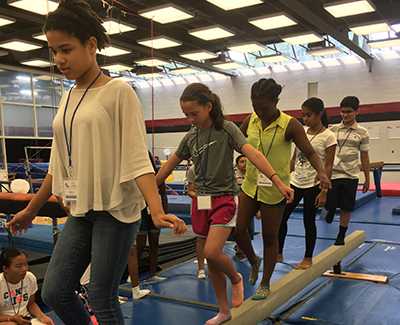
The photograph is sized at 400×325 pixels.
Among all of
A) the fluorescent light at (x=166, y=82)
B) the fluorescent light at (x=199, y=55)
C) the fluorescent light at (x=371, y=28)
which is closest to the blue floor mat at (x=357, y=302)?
the fluorescent light at (x=371, y=28)

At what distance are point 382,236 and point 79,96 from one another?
4.64 meters

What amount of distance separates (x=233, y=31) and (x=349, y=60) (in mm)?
5431

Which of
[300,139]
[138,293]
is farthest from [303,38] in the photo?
[138,293]

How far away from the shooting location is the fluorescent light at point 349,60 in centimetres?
1332

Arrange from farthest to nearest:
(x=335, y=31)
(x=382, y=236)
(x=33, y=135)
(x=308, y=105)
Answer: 1. (x=33, y=135)
2. (x=335, y=31)
3. (x=382, y=236)
4. (x=308, y=105)

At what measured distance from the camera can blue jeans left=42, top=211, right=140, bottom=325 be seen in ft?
4.19

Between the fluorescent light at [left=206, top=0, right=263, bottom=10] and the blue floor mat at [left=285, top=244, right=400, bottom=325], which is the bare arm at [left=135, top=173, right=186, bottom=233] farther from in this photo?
the fluorescent light at [left=206, top=0, right=263, bottom=10]

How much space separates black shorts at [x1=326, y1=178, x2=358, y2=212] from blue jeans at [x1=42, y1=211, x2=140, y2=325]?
8.80 feet

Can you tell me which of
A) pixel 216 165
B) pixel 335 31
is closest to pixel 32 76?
pixel 335 31

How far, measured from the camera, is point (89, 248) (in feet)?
4.45

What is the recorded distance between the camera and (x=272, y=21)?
341 inches

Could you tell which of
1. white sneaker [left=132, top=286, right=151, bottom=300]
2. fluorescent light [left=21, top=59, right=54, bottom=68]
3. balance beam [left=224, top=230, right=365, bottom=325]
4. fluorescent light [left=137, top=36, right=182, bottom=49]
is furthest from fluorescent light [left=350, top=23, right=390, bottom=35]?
fluorescent light [left=21, top=59, right=54, bottom=68]

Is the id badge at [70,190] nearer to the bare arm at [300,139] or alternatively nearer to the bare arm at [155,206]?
the bare arm at [155,206]

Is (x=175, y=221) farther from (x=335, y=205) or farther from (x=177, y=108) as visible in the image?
(x=177, y=108)
